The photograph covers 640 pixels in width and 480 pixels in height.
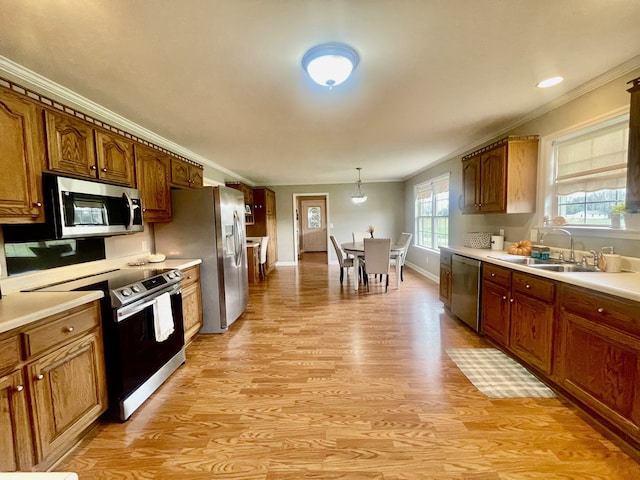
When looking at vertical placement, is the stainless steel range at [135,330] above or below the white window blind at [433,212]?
below

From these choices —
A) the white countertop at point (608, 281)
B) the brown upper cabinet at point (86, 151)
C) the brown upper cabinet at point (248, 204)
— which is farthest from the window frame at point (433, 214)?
the brown upper cabinet at point (86, 151)

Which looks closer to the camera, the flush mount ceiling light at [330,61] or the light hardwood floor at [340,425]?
the light hardwood floor at [340,425]

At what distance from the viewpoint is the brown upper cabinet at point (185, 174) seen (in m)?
3.22

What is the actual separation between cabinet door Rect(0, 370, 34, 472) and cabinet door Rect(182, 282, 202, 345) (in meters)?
1.42

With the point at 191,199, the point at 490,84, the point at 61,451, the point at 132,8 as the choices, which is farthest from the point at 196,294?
the point at 490,84

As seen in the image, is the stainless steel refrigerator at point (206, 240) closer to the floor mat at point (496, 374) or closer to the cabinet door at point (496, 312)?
the floor mat at point (496, 374)

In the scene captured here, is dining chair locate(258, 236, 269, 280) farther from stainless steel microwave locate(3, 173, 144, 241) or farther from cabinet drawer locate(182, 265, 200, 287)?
stainless steel microwave locate(3, 173, 144, 241)

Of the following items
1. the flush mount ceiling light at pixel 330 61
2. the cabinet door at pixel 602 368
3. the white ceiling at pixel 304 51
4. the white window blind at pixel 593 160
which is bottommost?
the cabinet door at pixel 602 368

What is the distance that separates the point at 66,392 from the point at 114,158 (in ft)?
5.83

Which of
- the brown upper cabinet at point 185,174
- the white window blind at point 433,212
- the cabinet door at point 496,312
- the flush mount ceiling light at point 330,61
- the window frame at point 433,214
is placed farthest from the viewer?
the white window blind at point 433,212

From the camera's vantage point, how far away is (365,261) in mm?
4695

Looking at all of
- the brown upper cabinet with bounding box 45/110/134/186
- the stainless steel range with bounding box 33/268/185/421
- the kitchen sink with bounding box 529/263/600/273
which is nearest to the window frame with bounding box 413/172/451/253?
the kitchen sink with bounding box 529/263/600/273

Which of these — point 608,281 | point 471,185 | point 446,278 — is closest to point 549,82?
point 471,185

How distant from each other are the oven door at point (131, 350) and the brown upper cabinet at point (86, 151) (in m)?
1.06
